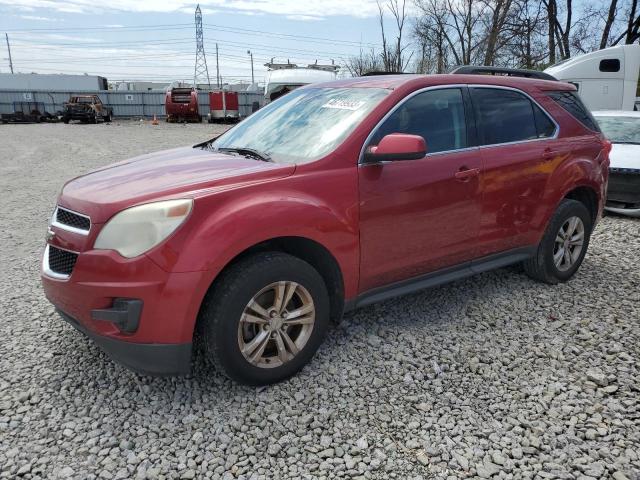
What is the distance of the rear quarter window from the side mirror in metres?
2.03

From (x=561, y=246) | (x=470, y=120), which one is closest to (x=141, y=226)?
(x=470, y=120)

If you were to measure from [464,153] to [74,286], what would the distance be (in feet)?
8.49

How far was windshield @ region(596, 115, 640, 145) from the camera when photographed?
7488mm

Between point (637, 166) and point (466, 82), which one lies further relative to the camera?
point (637, 166)

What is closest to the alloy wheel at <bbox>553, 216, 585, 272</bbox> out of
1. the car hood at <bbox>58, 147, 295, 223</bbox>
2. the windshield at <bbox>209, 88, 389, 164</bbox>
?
the windshield at <bbox>209, 88, 389, 164</bbox>

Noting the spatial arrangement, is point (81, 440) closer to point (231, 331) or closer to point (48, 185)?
point (231, 331)

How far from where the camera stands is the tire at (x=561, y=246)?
421 centimetres

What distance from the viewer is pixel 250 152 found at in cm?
327

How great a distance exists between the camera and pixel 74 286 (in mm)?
2504

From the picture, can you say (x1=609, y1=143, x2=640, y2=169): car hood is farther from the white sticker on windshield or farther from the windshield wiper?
the windshield wiper

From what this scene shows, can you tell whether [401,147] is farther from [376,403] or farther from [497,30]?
[497,30]

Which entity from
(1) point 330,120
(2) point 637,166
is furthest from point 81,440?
(2) point 637,166

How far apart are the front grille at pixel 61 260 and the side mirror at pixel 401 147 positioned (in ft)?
5.74

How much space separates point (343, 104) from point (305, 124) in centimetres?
29
